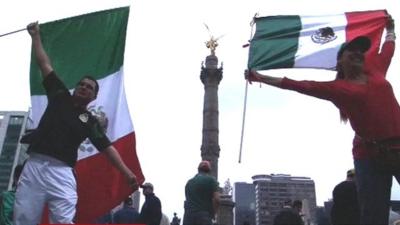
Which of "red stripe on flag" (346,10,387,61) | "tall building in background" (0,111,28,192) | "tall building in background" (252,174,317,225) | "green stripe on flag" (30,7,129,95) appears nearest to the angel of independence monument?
"red stripe on flag" (346,10,387,61)

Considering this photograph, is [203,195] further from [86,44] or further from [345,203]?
[86,44]

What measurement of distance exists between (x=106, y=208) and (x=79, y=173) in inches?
20.0

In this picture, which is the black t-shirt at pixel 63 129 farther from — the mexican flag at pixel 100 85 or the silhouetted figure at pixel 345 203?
the silhouetted figure at pixel 345 203

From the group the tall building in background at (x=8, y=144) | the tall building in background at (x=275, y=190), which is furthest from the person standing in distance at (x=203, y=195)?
the tall building in background at (x=8, y=144)

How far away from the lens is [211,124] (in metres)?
33.9

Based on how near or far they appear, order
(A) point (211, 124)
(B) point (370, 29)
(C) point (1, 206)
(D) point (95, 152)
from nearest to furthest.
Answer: (D) point (95, 152)
(C) point (1, 206)
(B) point (370, 29)
(A) point (211, 124)

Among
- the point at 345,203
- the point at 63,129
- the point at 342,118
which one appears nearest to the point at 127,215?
the point at 345,203

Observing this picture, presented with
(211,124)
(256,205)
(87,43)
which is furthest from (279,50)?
(256,205)

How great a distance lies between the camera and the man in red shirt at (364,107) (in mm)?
3492

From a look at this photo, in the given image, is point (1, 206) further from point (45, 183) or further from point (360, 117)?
point (360, 117)

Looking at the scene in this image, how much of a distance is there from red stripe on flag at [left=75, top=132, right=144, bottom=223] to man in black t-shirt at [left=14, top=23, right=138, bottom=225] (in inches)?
34.0

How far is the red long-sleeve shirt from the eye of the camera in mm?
3568

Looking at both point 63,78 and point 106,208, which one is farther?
point 63,78

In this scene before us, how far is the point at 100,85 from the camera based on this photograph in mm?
5477
